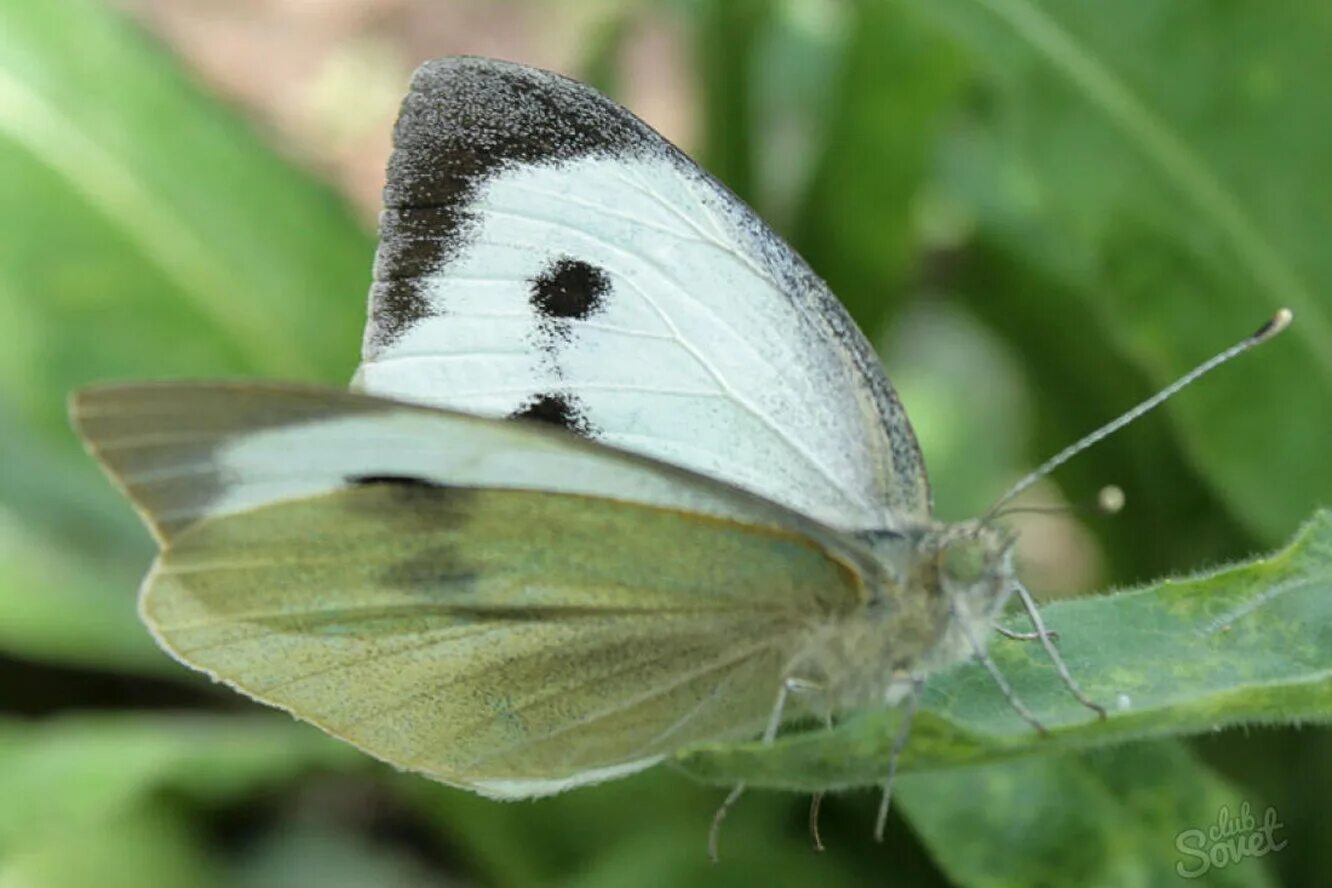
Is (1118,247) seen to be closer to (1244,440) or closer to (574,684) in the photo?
(1244,440)

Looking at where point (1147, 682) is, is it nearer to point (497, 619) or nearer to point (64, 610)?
point (497, 619)

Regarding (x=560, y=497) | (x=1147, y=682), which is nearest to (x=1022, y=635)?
(x=1147, y=682)

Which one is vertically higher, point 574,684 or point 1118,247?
point 1118,247

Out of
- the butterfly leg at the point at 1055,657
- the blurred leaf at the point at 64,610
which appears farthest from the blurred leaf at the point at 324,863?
the butterfly leg at the point at 1055,657

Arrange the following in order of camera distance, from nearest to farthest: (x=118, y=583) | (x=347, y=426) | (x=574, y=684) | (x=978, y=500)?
(x=347, y=426)
(x=574, y=684)
(x=978, y=500)
(x=118, y=583)

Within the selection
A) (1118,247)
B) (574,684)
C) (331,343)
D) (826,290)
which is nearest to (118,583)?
(331,343)

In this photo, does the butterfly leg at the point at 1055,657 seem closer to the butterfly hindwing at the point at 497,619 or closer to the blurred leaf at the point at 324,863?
the butterfly hindwing at the point at 497,619

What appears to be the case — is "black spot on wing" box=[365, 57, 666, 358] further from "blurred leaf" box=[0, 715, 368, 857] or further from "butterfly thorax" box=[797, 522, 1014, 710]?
"blurred leaf" box=[0, 715, 368, 857]
